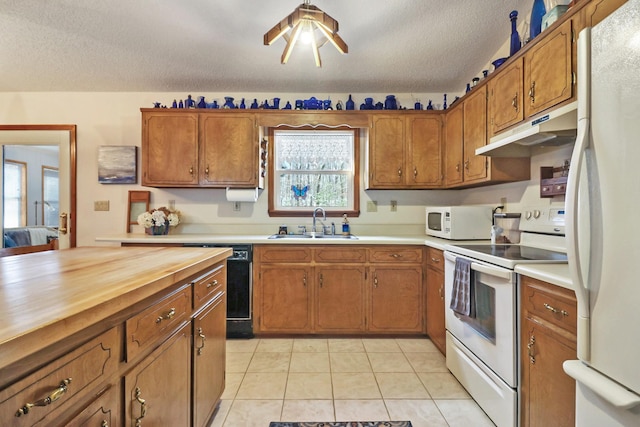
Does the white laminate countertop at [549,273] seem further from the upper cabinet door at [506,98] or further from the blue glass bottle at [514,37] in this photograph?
the blue glass bottle at [514,37]

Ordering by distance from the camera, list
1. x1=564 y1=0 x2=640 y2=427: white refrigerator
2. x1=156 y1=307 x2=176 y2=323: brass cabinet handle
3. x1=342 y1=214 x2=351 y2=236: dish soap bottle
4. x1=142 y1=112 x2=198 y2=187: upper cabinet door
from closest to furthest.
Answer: x1=564 y1=0 x2=640 y2=427: white refrigerator < x1=156 y1=307 x2=176 y2=323: brass cabinet handle < x1=142 y1=112 x2=198 y2=187: upper cabinet door < x1=342 y1=214 x2=351 y2=236: dish soap bottle

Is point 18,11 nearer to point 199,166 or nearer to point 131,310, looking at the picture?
point 199,166

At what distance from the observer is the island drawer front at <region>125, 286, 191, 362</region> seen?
2.88ft

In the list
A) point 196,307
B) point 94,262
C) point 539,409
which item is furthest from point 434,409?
point 94,262

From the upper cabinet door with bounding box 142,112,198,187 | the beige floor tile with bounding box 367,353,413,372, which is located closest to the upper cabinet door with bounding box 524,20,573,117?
the beige floor tile with bounding box 367,353,413,372

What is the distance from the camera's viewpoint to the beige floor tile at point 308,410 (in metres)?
1.69

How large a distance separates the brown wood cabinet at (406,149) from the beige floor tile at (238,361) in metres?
2.00

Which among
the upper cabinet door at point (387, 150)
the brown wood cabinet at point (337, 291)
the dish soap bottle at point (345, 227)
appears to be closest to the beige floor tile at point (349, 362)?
the brown wood cabinet at point (337, 291)

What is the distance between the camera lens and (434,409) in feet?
5.79

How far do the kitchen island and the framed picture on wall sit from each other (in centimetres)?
205

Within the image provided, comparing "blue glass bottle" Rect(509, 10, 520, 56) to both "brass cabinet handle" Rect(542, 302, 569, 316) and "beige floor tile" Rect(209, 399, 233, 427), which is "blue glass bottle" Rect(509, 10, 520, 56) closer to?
"brass cabinet handle" Rect(542, 302, 569, 316)

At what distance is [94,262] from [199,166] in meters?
1.89

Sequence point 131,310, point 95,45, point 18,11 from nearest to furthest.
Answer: point 131,310 < point 18,11 < point 95,45

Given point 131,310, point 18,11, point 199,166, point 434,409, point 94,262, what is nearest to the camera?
point 131,310
